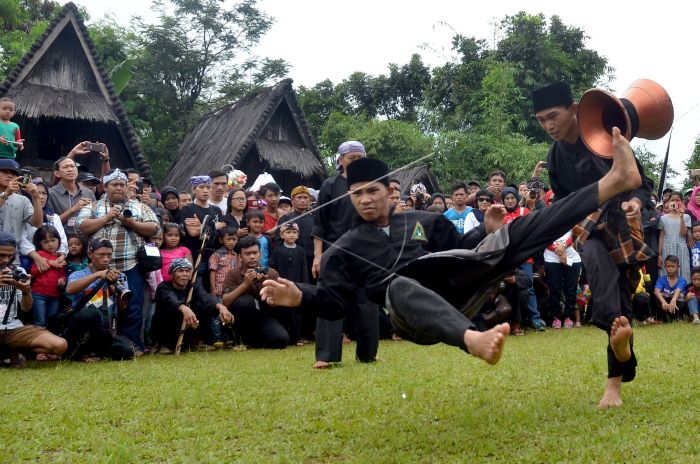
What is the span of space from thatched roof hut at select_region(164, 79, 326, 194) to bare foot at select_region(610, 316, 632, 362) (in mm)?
17098

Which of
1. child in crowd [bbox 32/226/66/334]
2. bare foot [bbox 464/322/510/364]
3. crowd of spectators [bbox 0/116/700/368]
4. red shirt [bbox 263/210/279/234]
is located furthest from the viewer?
red shirt [bbox 263/210/279/234]

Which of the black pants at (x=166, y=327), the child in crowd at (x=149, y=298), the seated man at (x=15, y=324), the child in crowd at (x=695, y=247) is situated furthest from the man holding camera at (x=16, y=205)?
the child in crowd at (x=695, y=247)

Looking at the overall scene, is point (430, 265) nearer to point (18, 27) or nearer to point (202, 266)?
point (202, 266)

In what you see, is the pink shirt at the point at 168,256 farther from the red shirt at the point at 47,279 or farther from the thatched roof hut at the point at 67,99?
the thatched roof hut at the point at 67,99

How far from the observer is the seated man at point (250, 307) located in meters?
9.89

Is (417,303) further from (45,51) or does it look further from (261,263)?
(45,51)

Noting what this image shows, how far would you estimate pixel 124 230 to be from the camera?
9258 millimetres

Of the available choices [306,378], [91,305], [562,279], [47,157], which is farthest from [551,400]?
[47,157]

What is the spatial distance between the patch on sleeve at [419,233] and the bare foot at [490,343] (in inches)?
58.0

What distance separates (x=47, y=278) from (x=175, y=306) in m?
1.60

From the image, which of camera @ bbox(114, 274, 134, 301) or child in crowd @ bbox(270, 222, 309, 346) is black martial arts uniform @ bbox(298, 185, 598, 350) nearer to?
camera @ bbox(114, 274, 134, 301)

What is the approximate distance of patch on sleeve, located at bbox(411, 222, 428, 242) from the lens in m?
5.34

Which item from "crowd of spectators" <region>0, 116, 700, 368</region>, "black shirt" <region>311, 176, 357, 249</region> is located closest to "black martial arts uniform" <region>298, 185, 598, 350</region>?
"crowd of spectators" <region>0, 116, 700, 368</region>

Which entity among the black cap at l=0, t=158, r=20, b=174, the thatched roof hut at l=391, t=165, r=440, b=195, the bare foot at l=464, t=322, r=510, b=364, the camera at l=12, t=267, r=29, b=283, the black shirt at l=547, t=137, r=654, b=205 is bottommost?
the bare foot at l=464, t=322, r=510, b=364
